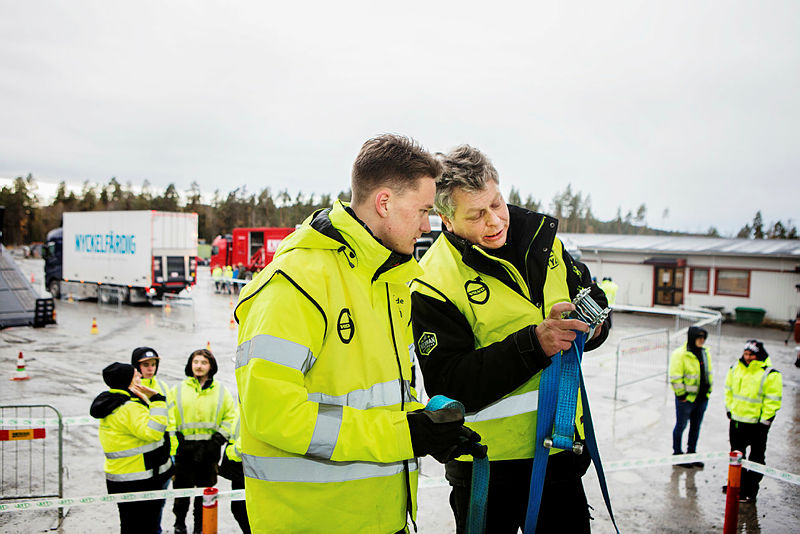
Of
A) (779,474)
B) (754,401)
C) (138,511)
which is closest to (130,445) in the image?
(138,511)

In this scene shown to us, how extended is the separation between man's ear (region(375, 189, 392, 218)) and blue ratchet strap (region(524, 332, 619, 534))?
0.97 m

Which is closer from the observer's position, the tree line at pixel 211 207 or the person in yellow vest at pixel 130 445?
the person in yellow vest at pixel 130 445

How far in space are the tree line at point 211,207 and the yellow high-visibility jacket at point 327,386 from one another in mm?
75777

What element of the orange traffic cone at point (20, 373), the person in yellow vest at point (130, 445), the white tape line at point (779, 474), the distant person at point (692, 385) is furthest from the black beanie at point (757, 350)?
the orange traffic cone at point (20, 373)

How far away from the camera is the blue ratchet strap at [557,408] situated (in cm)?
221

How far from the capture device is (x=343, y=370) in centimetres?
171

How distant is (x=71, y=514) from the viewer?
5.17 metres

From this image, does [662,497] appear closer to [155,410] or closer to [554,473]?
[554,473]

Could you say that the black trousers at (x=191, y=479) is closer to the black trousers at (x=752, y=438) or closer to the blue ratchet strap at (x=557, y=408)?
the blue ratchet strap at (x=557, y=408)

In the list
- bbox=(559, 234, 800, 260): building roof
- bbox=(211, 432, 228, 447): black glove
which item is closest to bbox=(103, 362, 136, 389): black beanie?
bbox=(211, 432, 228, 447): black glove

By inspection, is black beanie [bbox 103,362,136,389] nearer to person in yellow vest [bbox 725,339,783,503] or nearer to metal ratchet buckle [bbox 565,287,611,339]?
metal ratchet buckle [bbox 565,287,611,339]

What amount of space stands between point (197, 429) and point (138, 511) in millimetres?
782

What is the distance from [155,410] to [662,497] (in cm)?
536

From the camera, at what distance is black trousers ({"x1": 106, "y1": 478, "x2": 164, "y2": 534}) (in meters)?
4.32
